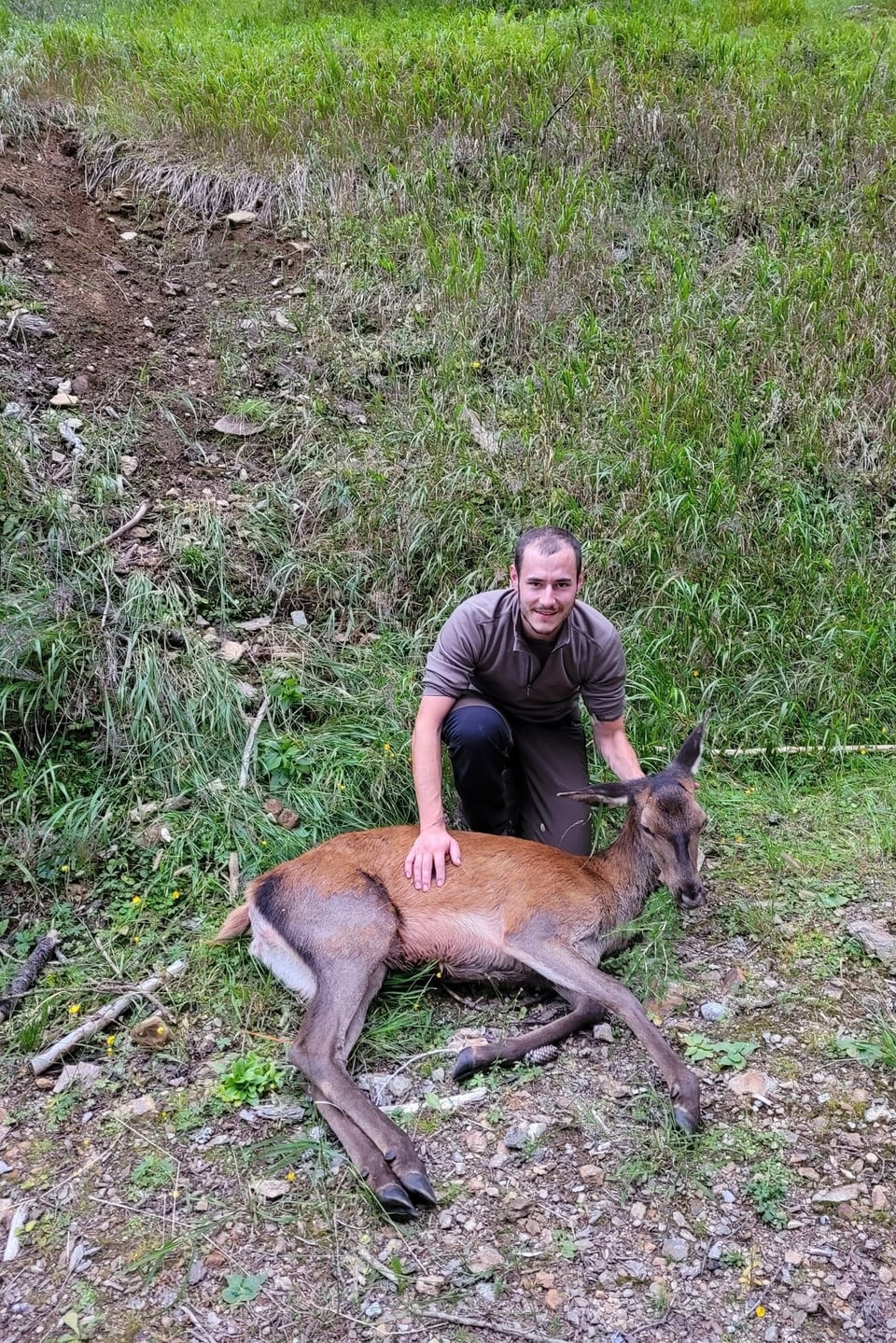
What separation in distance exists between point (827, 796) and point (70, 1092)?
141 inches

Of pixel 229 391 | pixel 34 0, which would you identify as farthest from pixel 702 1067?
pixel 34 0

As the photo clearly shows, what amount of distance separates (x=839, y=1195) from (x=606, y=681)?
2.08 m

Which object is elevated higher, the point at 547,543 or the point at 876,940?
the point at 547,543

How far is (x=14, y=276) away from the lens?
283 inches

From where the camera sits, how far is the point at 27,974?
12.4 ft

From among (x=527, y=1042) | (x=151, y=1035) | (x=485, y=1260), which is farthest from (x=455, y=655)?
(x=485, y=1260)

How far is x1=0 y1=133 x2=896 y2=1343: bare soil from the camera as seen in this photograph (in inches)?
98.7

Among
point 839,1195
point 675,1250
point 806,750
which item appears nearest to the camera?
point 675,1250

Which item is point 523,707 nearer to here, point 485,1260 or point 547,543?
point 547,543

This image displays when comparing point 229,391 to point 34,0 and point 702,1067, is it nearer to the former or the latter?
point 702,1067

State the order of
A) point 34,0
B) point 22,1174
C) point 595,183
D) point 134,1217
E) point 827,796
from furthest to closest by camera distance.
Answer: point 34,0, point 595,183, point 827,796, point 22,1174, point 134,1217

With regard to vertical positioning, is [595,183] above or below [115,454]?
above

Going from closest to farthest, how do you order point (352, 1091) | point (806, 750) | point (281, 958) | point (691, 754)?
point (352, 1091) → point (281, 958) → point (691, 754) → point (806, 750)

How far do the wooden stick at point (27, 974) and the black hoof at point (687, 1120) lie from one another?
242 centimetres
